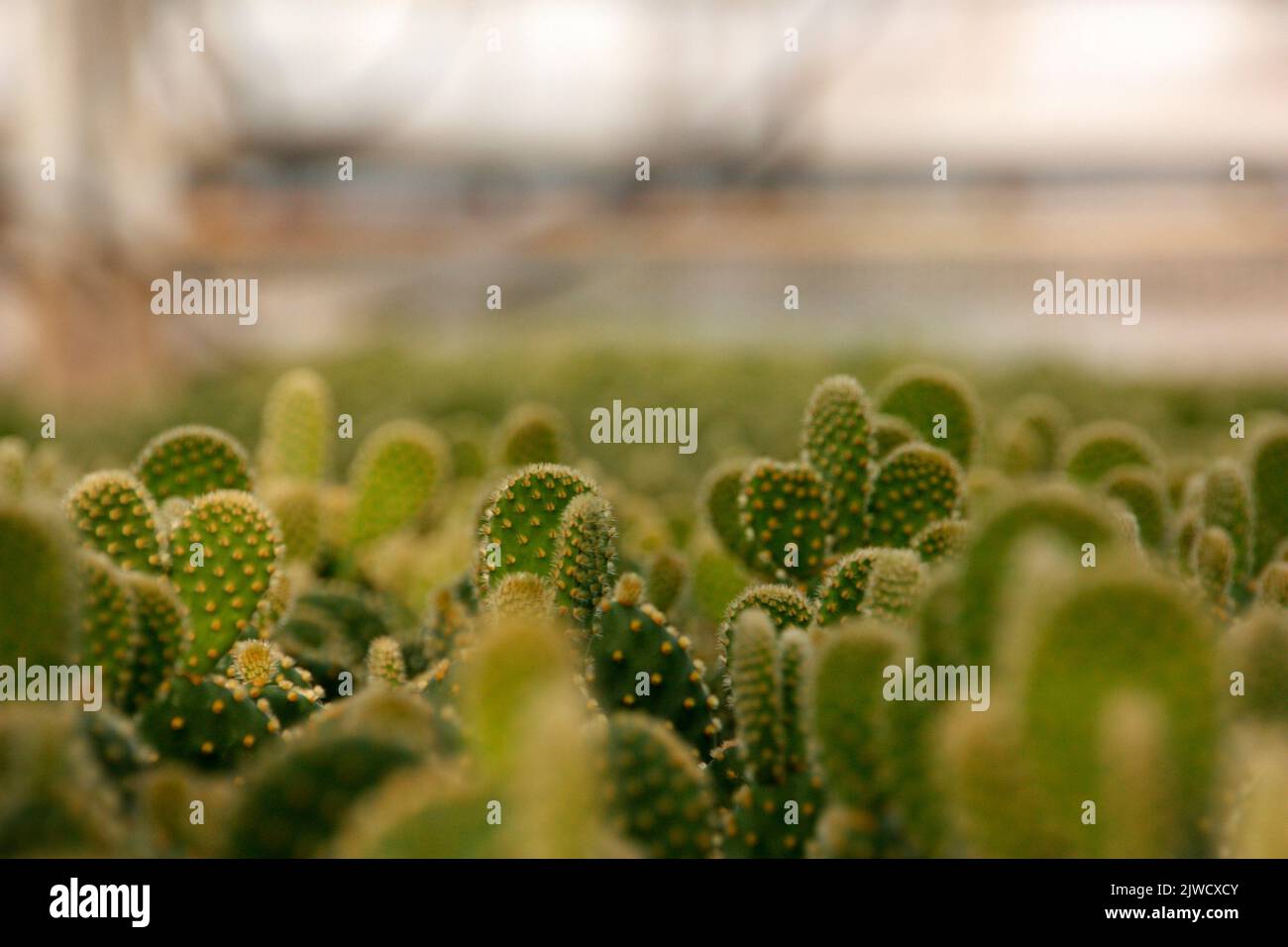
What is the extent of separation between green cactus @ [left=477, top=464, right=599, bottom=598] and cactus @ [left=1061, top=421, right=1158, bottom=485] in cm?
63

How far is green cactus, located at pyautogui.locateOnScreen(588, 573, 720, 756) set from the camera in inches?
30.6

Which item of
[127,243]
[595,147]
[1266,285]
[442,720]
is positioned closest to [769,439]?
[442,720]

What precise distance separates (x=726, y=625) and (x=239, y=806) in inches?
15.6

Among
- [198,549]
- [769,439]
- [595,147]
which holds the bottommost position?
[198,549]

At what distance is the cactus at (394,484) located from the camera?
1.45 m

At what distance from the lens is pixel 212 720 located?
2.44 ft

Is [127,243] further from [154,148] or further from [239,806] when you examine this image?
[239,806]

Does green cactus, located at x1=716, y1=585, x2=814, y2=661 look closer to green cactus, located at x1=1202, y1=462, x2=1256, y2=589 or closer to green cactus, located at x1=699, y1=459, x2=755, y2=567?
green cactus, located at x1=699, y1=459, x2=755, y2=567

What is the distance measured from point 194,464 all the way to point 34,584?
19.6 inches
